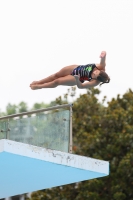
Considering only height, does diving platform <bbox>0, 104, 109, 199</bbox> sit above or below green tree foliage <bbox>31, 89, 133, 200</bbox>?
above

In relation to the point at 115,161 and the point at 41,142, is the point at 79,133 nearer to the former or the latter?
the point at 115,161

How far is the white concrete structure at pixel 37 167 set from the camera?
1442 cm

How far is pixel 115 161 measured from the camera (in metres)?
28.7

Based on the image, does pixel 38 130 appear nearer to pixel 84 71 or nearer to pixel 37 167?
pixel 37 167

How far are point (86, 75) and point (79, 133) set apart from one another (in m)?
14.7

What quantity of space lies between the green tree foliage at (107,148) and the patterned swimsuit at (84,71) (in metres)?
13.5

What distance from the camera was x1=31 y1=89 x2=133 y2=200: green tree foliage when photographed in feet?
92.5

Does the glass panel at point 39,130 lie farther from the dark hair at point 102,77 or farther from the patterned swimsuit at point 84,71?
the dark hair at point 102,77

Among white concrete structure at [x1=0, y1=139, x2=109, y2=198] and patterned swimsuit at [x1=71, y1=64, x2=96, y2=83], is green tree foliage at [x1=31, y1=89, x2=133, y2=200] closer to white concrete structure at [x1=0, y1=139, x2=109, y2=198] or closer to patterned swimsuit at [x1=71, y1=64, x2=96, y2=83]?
white concrete structure at [x1=0, y1=139, x2=109, y2=198]

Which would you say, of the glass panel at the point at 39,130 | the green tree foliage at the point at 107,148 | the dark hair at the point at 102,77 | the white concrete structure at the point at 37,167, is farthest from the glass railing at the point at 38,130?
the green tree foliage at the point at 107,148

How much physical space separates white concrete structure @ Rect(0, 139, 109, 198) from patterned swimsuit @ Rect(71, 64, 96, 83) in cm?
164

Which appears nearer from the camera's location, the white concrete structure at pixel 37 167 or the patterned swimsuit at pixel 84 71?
the white concrete structure at pixel 37 167

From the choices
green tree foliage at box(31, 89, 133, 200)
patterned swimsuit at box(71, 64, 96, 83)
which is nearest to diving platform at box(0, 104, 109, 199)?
patterned swimsuit at box(71, 64, 96, 83)

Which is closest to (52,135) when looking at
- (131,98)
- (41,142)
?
(41,142)
